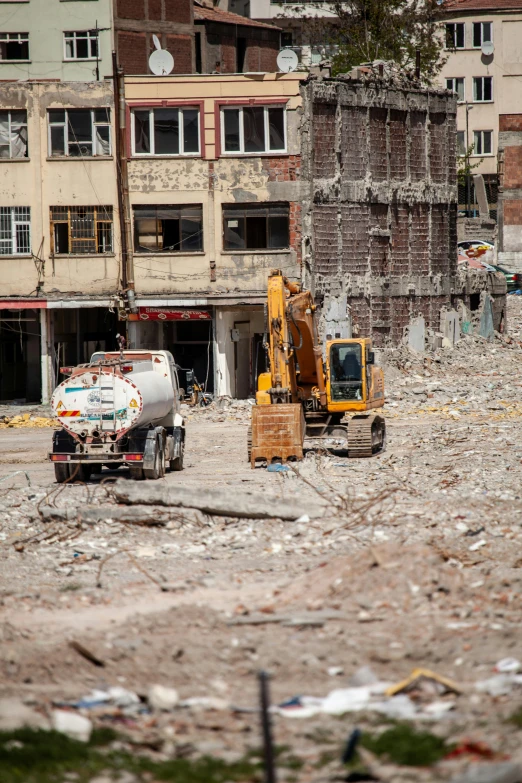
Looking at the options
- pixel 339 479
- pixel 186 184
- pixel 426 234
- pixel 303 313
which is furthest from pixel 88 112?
pixel 339 479

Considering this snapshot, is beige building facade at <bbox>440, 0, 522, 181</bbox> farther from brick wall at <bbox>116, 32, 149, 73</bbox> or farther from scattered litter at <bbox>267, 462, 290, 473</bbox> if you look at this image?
scattered litter at <bbox>267, 462, 290, 473</bbox>

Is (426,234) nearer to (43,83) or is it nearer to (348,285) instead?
(348,285)

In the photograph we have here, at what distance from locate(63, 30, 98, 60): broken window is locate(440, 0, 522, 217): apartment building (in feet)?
91.8

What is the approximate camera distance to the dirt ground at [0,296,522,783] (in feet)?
25.1

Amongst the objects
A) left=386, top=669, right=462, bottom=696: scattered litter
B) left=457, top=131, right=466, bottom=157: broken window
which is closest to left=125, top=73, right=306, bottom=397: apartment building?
left=386, top=669, right=462, bottom=696: scattered litter

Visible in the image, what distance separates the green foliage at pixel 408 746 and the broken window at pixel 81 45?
40.4 metres

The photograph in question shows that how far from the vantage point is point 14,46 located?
144 feet

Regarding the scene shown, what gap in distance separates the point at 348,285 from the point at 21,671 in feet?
102

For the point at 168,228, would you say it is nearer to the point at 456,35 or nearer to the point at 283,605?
the point at 283,605

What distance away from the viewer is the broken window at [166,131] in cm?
3731

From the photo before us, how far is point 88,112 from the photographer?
1478 inches

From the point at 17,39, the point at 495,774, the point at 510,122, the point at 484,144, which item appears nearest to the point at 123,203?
the point at 17,39

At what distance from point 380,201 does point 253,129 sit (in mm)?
5527

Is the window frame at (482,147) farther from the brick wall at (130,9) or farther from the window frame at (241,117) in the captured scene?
the window frame at (241,117)
